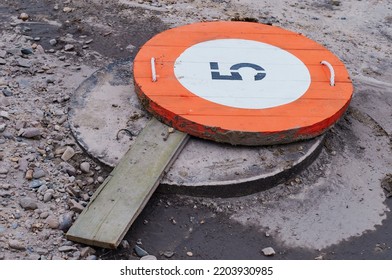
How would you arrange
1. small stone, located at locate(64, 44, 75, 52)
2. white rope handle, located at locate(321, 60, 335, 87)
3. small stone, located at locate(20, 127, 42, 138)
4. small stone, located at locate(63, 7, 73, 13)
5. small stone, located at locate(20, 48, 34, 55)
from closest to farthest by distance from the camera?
small stone, located at locate(20, 127, 42, 138) < white rope handle, located at locate(321, 60, 335, 87) < small stone, located at locate(20, 48, 34, 55) < small stone, located at locate(64, 44, 75, 52) < small stone, located at locate(63, 7, 73, 13)

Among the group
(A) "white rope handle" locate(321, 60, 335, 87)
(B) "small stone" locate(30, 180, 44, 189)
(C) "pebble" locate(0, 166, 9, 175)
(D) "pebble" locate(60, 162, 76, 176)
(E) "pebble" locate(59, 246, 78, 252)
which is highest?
(A) "white rope handle" locate(321, 60, 335, 87)

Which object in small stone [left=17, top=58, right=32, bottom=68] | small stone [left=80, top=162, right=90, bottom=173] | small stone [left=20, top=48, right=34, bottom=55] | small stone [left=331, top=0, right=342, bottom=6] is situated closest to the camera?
small stone [left=80, top=162, right=90, bottom=173]

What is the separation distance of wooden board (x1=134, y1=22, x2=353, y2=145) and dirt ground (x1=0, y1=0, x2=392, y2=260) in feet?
1.13

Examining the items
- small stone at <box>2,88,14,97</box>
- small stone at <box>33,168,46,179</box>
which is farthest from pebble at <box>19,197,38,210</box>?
small stone at <box>2,88,14,97</box>

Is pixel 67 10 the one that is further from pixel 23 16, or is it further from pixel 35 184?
pixel 35 184

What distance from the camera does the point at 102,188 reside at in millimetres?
3400

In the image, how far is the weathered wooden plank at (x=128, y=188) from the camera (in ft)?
10.3

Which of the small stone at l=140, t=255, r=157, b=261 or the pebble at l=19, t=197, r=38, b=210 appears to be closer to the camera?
the small stone at l=140, t=255, r=157, b=261

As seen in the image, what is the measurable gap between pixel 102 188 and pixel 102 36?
7.12 ft

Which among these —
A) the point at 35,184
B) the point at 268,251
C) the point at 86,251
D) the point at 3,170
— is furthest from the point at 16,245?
the point at 268,251

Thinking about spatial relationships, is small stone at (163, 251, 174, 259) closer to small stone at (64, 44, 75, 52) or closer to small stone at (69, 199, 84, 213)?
small stone at (69, 199, 84, 213)

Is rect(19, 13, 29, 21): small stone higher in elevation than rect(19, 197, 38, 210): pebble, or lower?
lower

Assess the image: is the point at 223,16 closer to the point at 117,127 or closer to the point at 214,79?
the point at 214,79

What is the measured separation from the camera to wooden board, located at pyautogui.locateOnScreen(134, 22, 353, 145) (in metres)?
3.67
